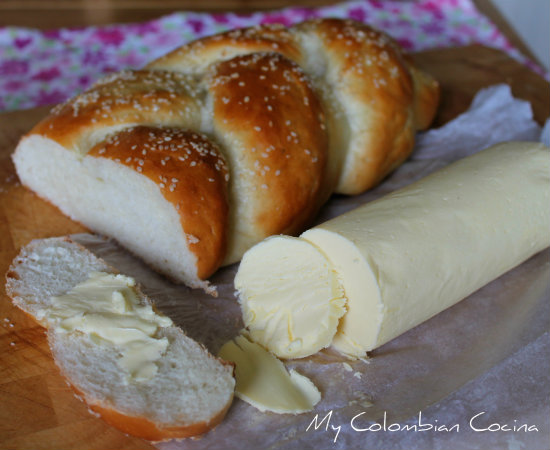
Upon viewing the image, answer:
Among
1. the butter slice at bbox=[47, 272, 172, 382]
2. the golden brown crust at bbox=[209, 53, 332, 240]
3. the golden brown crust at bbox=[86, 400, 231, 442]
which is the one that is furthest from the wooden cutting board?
the golden brown crust at bbox=[209, 53, 332, 240]

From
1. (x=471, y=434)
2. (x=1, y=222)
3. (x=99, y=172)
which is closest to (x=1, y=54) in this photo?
Answer: (x=1, y=222)

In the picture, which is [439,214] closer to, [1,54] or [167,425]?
[167,425]

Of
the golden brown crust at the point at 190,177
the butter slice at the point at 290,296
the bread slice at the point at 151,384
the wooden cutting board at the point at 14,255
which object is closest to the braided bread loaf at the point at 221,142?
the golden brown crust at the point at 190,177

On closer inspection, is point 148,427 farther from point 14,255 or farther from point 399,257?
point 14,255

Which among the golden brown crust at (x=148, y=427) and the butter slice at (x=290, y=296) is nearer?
the golden brown crust at (x=148, y=427)

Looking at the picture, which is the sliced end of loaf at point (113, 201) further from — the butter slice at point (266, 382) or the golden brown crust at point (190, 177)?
the butter slice at point (266, 382)

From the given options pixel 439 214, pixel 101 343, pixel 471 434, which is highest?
pixel 439 214

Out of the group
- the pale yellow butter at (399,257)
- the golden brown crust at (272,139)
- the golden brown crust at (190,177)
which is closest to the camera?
the pale yellow butter at (399,257)

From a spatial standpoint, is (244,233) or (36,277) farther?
(244,233)
